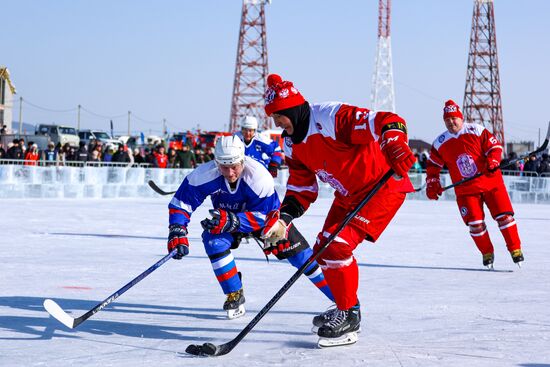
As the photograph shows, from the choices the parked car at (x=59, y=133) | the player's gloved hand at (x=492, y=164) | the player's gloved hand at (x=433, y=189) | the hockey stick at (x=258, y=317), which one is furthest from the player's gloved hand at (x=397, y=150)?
the parked car at (x=59, y=133)

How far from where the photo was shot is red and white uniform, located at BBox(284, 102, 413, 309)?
14.0 ft

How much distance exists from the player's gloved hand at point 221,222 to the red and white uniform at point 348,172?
0.46m

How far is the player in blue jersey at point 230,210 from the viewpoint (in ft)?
15.0

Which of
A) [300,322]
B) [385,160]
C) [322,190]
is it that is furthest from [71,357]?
[322,190]

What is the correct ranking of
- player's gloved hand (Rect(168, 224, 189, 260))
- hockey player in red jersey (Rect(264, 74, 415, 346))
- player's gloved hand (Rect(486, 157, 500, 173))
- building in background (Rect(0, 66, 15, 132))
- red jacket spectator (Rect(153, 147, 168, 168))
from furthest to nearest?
1. building in background (Rect(0, 66, 15, 132))
2. red jacket spectator (Rect(153, 147, 168, 168))
3. player's gloved hand (Rect(486, 157, 500, 173))
4. player's gloved hand (Rect(168, 224, 189, 260))
5. hockey player in red jersey (Rect(264, 74, 415, 346))

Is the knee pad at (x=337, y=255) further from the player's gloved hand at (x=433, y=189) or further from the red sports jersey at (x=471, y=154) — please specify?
the red sports jersey at (x=471, y=154)

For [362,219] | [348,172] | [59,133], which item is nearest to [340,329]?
[362,219]

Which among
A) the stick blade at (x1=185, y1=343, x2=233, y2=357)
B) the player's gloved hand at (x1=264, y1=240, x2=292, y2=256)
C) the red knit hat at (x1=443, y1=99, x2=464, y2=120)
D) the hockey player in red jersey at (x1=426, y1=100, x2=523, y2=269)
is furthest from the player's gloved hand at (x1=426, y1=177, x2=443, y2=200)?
the stick blade at (x1=185, y1=343, x2=233, y2=357)

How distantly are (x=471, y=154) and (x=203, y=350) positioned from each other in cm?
429

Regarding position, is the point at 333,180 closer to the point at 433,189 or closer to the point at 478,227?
the point at 433,189

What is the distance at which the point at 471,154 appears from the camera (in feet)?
24.9

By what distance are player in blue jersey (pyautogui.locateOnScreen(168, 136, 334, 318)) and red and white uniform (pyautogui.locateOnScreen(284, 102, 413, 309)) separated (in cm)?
28

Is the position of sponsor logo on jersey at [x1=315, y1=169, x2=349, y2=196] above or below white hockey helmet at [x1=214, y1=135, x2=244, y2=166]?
below

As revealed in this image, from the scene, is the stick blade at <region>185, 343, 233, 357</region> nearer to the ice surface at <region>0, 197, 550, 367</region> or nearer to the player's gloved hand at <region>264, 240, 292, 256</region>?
the ice surface at <region>0, 197, 550, 367</region>
